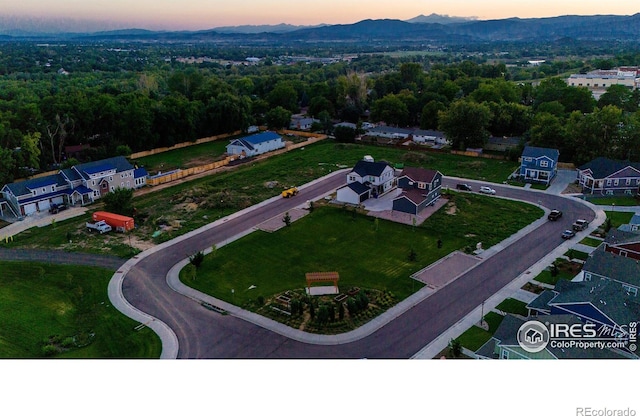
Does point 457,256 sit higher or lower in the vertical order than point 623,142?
lower

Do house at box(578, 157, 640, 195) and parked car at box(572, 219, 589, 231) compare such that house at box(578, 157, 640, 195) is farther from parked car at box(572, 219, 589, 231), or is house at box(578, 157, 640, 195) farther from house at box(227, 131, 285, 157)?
house at box(227, 131, 285, 157)

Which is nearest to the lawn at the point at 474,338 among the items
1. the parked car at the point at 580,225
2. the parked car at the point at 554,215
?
the parked car at the point at 580,225

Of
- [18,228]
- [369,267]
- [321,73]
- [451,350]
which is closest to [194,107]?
[18,228]

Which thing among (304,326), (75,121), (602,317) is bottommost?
(304,326)

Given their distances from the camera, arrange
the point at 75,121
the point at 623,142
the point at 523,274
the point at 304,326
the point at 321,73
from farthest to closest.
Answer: the point at 321,73 < the point at 75,121 < the point at 623,142 < the point at 523,274 < the point at 304,326

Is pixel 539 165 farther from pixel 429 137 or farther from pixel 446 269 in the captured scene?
pixel 446 269

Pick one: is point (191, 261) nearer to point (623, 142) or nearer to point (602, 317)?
point (602, 317)

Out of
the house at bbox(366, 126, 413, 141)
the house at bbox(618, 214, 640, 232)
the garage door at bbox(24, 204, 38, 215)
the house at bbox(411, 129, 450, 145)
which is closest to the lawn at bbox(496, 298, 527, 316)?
the house at bbox(618, 214, 640, 232)
